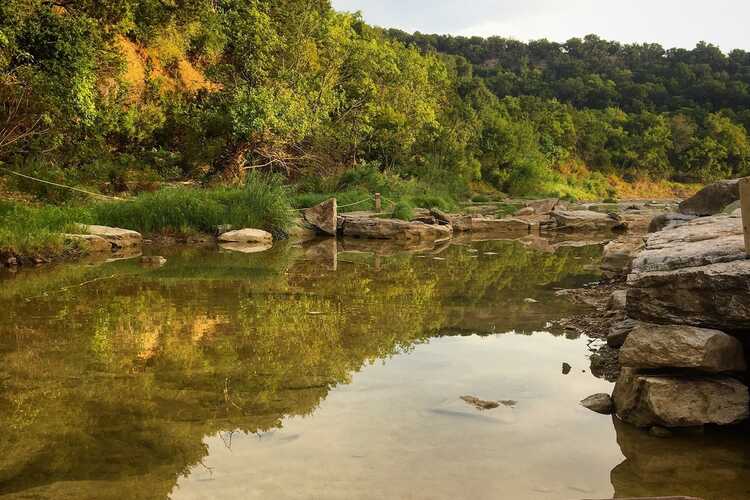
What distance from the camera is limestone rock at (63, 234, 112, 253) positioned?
10758mm

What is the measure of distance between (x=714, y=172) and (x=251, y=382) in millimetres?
59655

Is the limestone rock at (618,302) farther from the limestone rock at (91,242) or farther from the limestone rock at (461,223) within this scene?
the limestone rock at (461,223)

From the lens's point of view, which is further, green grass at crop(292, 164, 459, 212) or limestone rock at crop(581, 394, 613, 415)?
green grass at crop(292, 164, 459, 212)

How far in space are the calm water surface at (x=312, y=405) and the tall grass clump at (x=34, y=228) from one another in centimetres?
272

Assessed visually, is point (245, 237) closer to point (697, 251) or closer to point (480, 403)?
point (480, 403)

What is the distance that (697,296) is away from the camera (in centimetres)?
346

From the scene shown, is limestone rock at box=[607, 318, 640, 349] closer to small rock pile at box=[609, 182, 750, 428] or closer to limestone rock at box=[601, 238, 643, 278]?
small rock pile at box=[609, 182, 750, 428]

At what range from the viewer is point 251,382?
13.2ft

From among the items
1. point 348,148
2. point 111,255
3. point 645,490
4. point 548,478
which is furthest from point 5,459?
point 348,148

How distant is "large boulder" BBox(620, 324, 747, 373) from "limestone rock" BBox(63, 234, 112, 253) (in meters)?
9.72

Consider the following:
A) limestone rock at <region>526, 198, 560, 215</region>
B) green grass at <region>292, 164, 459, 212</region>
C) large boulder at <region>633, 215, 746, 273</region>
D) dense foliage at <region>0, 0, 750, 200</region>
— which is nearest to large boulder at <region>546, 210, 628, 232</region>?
limestone rock at <region>526, 198, 560, 215</region>

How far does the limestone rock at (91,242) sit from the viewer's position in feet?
35.3

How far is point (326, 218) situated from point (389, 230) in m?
1.68

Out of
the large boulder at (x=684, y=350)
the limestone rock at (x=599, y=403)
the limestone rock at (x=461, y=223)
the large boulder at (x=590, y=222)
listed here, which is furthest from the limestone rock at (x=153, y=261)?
the large boulder at (x=590, y=222)
